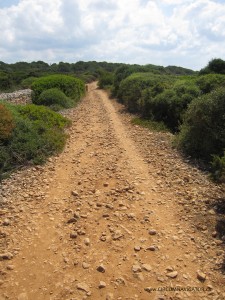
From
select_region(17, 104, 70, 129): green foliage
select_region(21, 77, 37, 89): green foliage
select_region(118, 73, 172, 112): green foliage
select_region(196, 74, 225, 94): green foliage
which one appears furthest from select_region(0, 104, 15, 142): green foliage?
select_region(21, 77, 37, 89): green foliage

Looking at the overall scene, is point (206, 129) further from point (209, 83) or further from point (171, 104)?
point (209, 83)

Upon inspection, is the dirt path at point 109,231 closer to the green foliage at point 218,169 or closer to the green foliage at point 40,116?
the green foliage at point 218,169

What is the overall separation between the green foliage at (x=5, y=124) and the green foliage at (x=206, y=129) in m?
4.50

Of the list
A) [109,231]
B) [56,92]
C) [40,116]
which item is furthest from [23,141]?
[56,92]

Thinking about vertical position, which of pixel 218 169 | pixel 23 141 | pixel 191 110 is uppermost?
pixel 191 110

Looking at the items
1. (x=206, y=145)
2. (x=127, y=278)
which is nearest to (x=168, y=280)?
(x=127, y=278)

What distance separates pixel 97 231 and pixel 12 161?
11.6 feet

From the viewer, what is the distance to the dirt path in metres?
3.99

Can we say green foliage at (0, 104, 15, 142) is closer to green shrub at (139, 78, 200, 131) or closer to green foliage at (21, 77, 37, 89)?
green shrub at (139, 78, 200, 131)

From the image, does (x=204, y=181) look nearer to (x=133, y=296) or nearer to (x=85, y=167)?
(x=85, y=167)

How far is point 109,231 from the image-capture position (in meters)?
5.09

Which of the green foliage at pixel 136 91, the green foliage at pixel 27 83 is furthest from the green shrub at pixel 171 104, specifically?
the green foliage at pixel 27 83

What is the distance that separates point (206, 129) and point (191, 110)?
849mm

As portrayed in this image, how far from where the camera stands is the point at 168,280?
4.05 m
